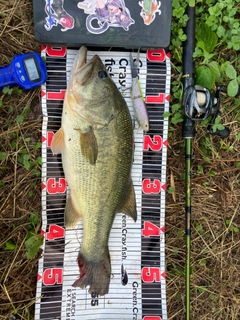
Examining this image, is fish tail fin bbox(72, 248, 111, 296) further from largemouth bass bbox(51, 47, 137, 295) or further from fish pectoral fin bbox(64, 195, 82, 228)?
fish pectoral fin bbox(64, 195, 82, 228)

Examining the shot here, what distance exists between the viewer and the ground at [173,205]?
8.66 ft

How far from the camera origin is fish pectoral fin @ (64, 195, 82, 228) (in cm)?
256

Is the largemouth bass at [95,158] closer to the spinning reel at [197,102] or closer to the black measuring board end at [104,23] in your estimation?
the black measuring board end at [104,23]

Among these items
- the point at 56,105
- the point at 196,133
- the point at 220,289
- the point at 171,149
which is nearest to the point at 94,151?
the point at 56,105

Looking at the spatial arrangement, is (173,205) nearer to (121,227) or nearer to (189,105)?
(121,227)

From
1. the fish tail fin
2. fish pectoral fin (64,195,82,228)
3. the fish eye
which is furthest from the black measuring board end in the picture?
the fish tail fin

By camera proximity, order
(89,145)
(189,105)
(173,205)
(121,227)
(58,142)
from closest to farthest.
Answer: (89,145), (58,142), (189,105), (121,227), (173,205)

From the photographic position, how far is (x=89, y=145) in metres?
2.30

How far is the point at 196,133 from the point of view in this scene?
288 cm

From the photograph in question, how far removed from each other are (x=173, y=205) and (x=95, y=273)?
83 centimetres

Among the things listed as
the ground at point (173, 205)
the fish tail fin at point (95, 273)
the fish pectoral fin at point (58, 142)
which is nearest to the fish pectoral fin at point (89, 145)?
the fish pectoral fin at point (58, 142)

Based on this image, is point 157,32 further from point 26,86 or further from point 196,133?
point 26,86

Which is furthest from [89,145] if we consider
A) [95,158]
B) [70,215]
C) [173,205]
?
[173,205]

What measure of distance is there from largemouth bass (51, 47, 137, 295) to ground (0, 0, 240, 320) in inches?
14.5
